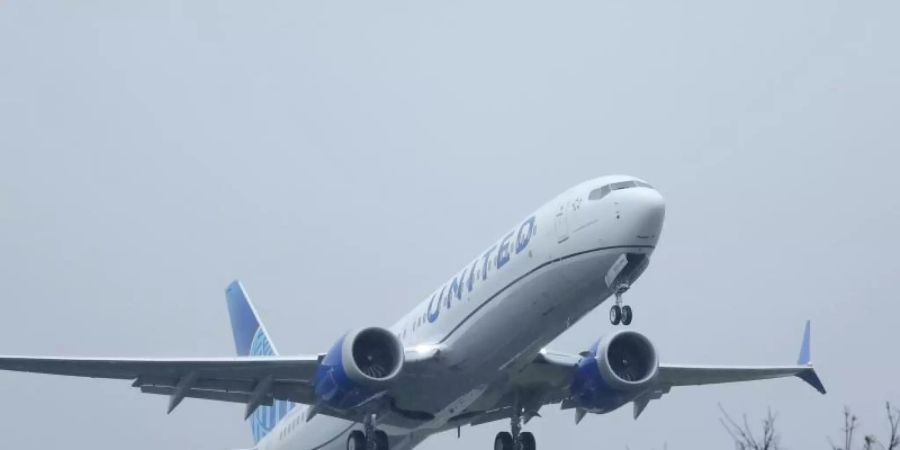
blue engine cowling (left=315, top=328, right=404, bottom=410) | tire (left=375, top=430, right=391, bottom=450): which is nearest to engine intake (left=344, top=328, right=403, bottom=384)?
blue engine cowling (left=315, top=328, right=404, bottom=410)

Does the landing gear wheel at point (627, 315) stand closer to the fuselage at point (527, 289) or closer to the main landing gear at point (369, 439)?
the fuselage at point (527, 289)

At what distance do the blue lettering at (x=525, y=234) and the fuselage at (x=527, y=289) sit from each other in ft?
0.11

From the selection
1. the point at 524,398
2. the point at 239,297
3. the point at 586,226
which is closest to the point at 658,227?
the point at 586,226

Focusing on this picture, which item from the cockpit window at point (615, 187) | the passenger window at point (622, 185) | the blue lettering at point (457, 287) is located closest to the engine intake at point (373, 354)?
the blue lettering at point (457, 287)

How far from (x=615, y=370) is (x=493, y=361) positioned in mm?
4626

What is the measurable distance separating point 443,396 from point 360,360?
7.48 ft

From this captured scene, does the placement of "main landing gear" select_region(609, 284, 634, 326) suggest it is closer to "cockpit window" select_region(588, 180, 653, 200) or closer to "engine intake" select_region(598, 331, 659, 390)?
"cockpit window" select_region(588, 180, 653, 200)

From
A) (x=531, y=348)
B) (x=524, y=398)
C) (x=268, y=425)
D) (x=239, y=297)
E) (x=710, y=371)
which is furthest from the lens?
(x=239, y=297)

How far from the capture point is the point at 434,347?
33312 mm

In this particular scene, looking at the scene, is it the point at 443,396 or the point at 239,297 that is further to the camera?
the point at 239,297

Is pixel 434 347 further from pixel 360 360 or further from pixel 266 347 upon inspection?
pixel 266 347

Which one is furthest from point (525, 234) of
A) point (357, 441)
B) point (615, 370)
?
point (357, 441)

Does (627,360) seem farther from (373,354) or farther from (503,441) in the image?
(373,354)

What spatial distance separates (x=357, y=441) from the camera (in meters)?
35.5
